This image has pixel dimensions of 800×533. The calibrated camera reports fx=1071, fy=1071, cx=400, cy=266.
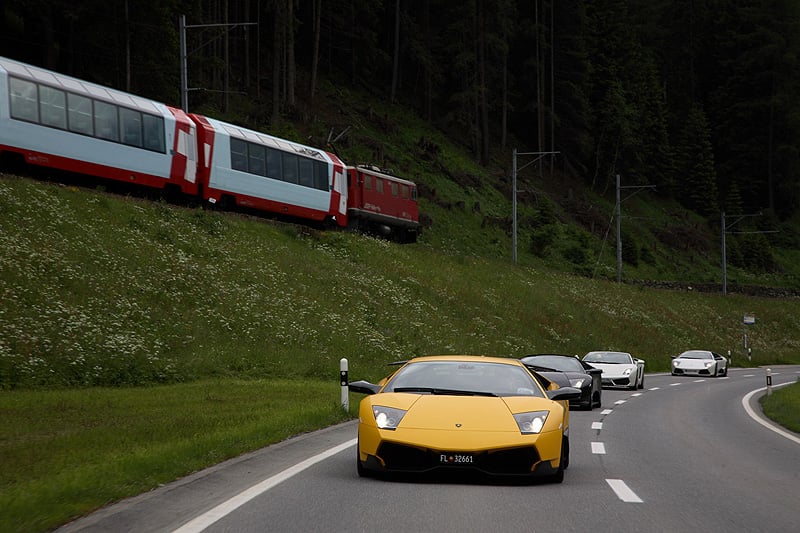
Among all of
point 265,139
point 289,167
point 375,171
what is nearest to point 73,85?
point 265,139

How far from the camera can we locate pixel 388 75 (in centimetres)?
8894

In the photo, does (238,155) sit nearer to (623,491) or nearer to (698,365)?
(698,365)

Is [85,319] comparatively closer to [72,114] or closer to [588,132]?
[72,114]

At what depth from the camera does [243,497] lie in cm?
897

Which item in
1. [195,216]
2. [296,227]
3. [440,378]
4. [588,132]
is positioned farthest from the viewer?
[588,132]

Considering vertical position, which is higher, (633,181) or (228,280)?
(633,181)

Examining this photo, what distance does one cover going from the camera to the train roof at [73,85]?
94.8 feet

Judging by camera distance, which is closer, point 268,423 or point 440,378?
point 440,378

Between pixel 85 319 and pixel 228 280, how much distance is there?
27.6 feet

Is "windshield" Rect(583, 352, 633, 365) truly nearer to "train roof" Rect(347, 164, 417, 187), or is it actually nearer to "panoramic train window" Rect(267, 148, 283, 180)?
"panoramic train window" Rect(267, 148, 283, 180)

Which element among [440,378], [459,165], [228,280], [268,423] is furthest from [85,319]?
[459,165]

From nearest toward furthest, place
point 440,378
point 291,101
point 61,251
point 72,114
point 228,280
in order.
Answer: point 440,378
point 61,251
point 72,114
point 228,280
point 291,101

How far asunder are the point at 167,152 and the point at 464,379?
81.6 feet

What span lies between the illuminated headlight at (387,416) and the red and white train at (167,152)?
844 inches
